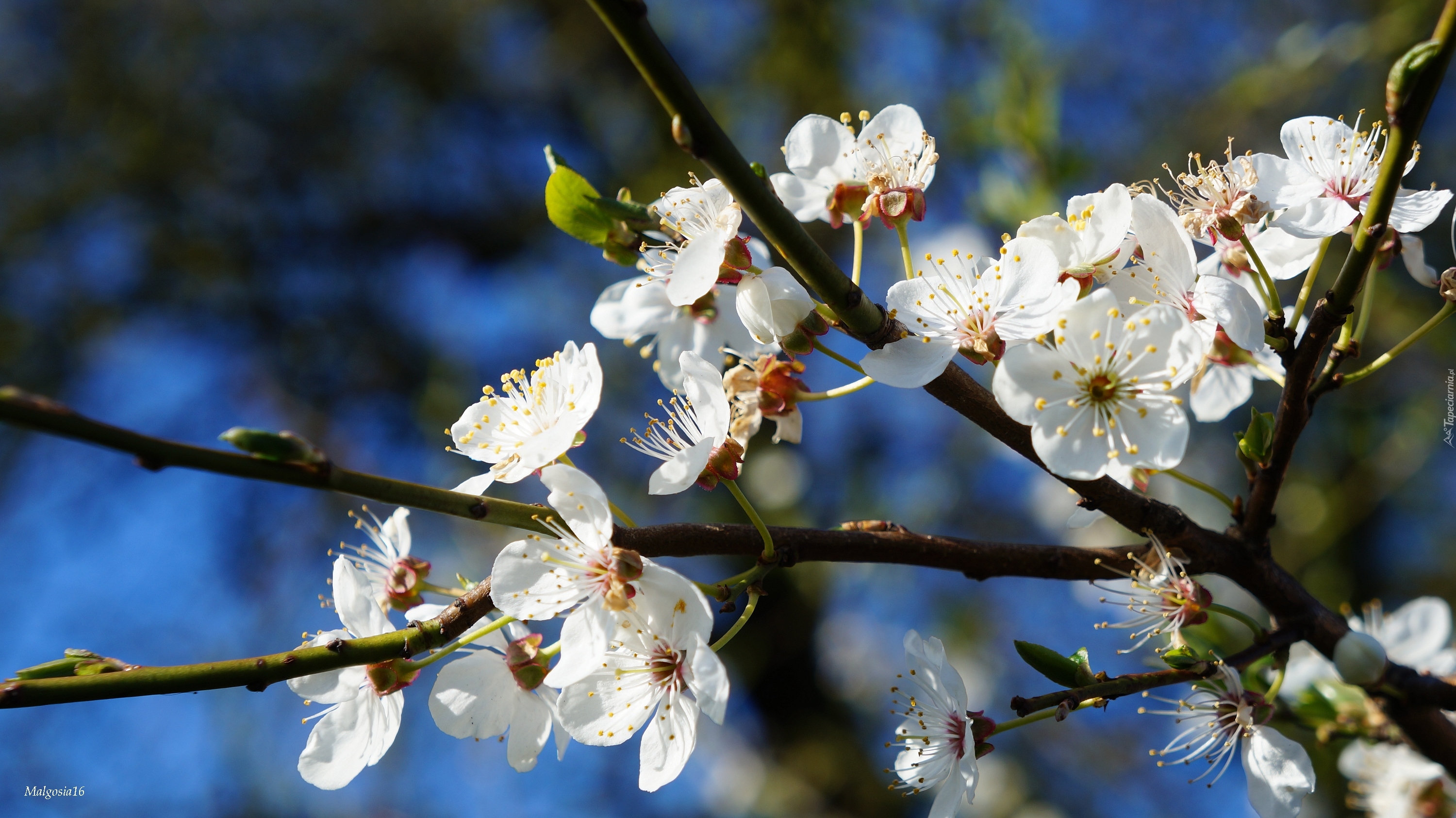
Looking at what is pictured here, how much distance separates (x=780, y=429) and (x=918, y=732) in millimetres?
428

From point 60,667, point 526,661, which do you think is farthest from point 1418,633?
point 60,667

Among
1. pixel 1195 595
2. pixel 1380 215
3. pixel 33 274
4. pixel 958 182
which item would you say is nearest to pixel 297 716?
pixel 33 274

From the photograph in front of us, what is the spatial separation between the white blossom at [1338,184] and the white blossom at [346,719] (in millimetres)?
1066

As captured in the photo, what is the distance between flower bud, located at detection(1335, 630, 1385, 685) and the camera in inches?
35.4

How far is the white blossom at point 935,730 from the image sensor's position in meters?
0.98

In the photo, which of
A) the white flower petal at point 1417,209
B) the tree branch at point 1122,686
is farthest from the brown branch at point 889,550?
the white flower petal at point 1417,209

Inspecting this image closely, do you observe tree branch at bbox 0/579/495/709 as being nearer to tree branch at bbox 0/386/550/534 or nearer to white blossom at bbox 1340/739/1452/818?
tree branch at bbox 0/386/550/534

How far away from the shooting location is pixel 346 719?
99 cm

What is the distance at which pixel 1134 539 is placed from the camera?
2.93 metres

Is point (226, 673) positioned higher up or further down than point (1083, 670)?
higher up

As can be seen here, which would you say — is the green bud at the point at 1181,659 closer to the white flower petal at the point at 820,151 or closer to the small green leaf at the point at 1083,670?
the small green leaf at the point at 1083,670

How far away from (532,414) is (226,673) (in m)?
0.46

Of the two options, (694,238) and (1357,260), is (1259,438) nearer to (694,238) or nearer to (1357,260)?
(1357,260)
